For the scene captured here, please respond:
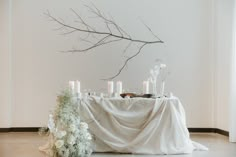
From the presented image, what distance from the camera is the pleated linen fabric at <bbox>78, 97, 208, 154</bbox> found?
16.0ft

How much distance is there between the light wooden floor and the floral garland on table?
52 centimetres

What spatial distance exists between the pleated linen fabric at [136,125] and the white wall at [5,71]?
243 centimetres

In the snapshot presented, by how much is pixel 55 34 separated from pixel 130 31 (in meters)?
1.38

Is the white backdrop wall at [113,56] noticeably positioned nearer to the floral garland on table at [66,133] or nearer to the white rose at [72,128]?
the floral garland on table at [66,133]

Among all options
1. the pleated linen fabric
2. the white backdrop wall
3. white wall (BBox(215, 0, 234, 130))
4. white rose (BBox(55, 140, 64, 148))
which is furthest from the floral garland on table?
white wall (BBox(215, 0, 234, 130))

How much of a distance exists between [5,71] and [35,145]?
1910mm

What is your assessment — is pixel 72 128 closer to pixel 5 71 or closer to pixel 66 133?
pixel 66 133

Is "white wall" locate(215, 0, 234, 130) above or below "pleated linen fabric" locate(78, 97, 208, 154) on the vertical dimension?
above

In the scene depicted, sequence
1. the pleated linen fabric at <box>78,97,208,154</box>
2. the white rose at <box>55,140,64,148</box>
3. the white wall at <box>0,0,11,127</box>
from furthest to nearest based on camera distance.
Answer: the white wall at <box>0,0,11,127</box>, the pleated linen fabric at <box>78,97,208,154</box>, the white rose at <box>55,140,64,148</box>

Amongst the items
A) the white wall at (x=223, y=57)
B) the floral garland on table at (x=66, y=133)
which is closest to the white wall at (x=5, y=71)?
the floral garland on table at (x=66, y=133)

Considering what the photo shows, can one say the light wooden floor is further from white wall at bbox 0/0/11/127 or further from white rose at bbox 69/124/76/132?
white rose at bbox 69/124/76/132

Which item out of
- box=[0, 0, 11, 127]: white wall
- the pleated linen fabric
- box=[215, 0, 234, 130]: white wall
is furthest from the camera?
box=[0, 0, 11, 127]: white wall

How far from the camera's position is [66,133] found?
14.2 feet

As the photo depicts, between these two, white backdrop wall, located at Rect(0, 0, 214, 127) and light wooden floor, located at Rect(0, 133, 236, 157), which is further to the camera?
white backdrop wall, located at Rect(0, 0, 214, 127)
